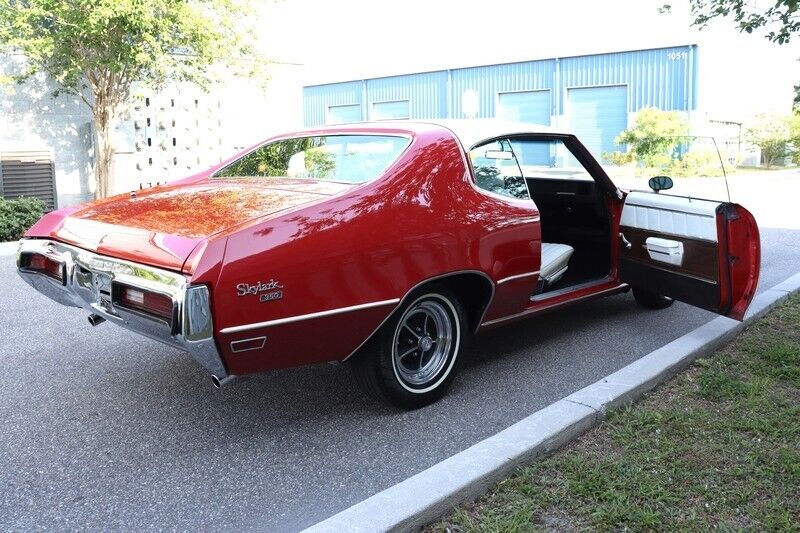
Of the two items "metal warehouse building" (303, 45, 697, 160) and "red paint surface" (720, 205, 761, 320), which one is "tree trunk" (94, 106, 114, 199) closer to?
"red paint surface" (720, 205, 761, 320)

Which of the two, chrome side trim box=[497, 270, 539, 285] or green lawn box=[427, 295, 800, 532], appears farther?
chrome side trim box=[497, 270, 539, 285]

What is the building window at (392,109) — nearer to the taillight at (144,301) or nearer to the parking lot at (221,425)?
the parking lot at (221,425)

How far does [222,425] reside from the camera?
12.0ft

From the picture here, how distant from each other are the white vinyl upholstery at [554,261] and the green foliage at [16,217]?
26.2ft

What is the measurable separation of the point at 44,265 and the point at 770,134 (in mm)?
37817

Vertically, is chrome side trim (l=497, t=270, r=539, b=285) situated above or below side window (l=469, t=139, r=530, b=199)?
below

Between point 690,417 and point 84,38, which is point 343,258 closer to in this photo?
point 690,417

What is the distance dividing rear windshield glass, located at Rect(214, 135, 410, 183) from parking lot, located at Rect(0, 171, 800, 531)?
1.27 m

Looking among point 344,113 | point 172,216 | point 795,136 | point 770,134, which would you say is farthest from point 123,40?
point 795,136

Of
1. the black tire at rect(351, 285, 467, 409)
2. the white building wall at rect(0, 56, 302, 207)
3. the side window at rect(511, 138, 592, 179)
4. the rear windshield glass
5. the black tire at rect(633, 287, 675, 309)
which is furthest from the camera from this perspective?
the white building wall at rect(0, 56, 302, 207)

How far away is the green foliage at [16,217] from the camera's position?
9945mm

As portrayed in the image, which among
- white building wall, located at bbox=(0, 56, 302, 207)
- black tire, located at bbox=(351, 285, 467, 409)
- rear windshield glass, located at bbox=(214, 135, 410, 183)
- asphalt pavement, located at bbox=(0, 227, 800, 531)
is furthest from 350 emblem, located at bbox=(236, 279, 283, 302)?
white building wall, located at bbox=(0, 56, 302, 207)

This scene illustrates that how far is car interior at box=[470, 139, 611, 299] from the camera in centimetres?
444

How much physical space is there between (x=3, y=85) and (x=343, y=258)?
1061 centimetres
